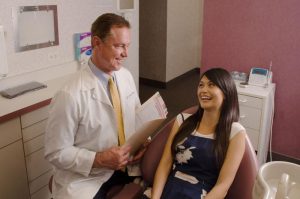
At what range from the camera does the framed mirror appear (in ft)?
7.28

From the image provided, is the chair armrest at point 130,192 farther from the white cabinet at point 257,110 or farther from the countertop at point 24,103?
the white cabinet at point 257,110

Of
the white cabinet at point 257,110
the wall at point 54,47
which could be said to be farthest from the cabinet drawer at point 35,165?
the white cabinet at point 257,110

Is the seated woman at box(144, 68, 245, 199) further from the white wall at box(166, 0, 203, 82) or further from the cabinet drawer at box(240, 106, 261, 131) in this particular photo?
the white wall at box(166, 0, 203, 82)

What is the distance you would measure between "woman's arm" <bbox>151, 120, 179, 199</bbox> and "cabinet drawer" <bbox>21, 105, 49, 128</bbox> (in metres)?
0.90

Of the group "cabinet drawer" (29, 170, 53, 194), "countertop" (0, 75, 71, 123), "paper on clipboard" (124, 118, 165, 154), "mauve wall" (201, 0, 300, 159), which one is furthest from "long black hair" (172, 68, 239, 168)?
"mauve wall" (201, 0, 300, 159)

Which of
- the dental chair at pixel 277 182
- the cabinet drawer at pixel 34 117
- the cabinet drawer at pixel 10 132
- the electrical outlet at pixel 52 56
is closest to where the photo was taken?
the dental chair at pixel 277 182

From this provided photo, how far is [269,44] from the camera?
8.13 feet

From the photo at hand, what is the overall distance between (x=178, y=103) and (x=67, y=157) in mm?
2804

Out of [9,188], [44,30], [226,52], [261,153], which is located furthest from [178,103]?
[9,188]

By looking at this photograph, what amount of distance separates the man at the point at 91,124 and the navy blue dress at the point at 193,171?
0.79 feet

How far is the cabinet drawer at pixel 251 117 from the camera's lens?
233 centimetres

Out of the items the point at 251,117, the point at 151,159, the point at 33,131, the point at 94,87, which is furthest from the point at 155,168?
the point at 251,117

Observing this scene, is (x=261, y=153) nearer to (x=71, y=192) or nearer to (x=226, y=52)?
(x=226, y=52)

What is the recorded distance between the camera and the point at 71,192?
4.49 ft
